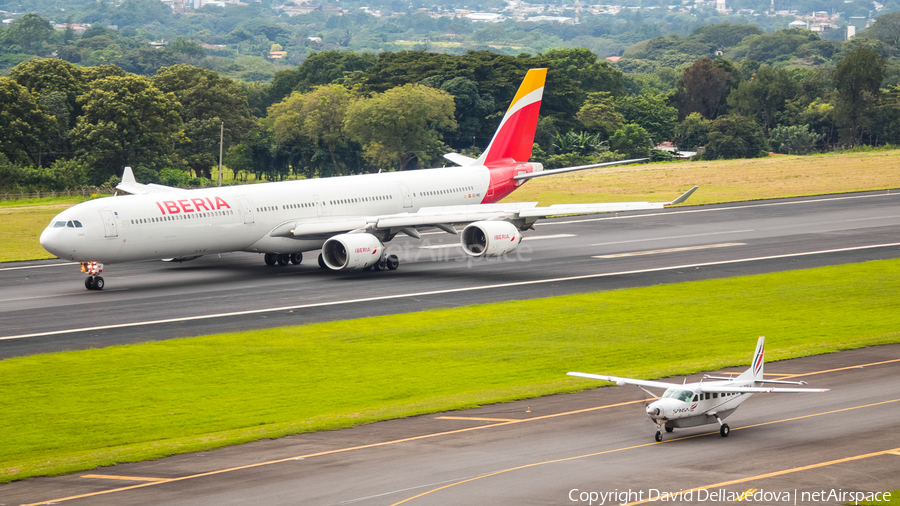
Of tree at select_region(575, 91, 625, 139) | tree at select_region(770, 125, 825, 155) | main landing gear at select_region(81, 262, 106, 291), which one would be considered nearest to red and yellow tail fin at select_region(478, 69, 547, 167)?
main landing gear at select_region(81, 262, 106, 291)

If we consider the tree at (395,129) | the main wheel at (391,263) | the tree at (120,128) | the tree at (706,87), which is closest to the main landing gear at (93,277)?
the main wheel at (391,263)

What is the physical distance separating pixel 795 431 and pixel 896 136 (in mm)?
138438

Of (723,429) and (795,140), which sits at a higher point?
(795,140)

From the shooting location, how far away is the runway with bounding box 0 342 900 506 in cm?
2383

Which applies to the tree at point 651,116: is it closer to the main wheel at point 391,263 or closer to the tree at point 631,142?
the tree at point 631,142

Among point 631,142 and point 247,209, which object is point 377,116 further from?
point 247,209

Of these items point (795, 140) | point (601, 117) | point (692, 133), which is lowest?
point (795, 140)

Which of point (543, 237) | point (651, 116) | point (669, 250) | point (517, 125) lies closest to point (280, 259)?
point (517, 125)

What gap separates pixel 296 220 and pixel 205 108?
82.6 m

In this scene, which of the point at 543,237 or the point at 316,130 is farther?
the point at 316,130

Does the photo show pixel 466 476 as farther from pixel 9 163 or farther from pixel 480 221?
pixel 9 163

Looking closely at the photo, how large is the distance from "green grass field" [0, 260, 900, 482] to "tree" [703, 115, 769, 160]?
98130 mm

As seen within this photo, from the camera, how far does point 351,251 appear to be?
54.4m

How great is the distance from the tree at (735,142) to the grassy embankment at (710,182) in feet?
42.0
